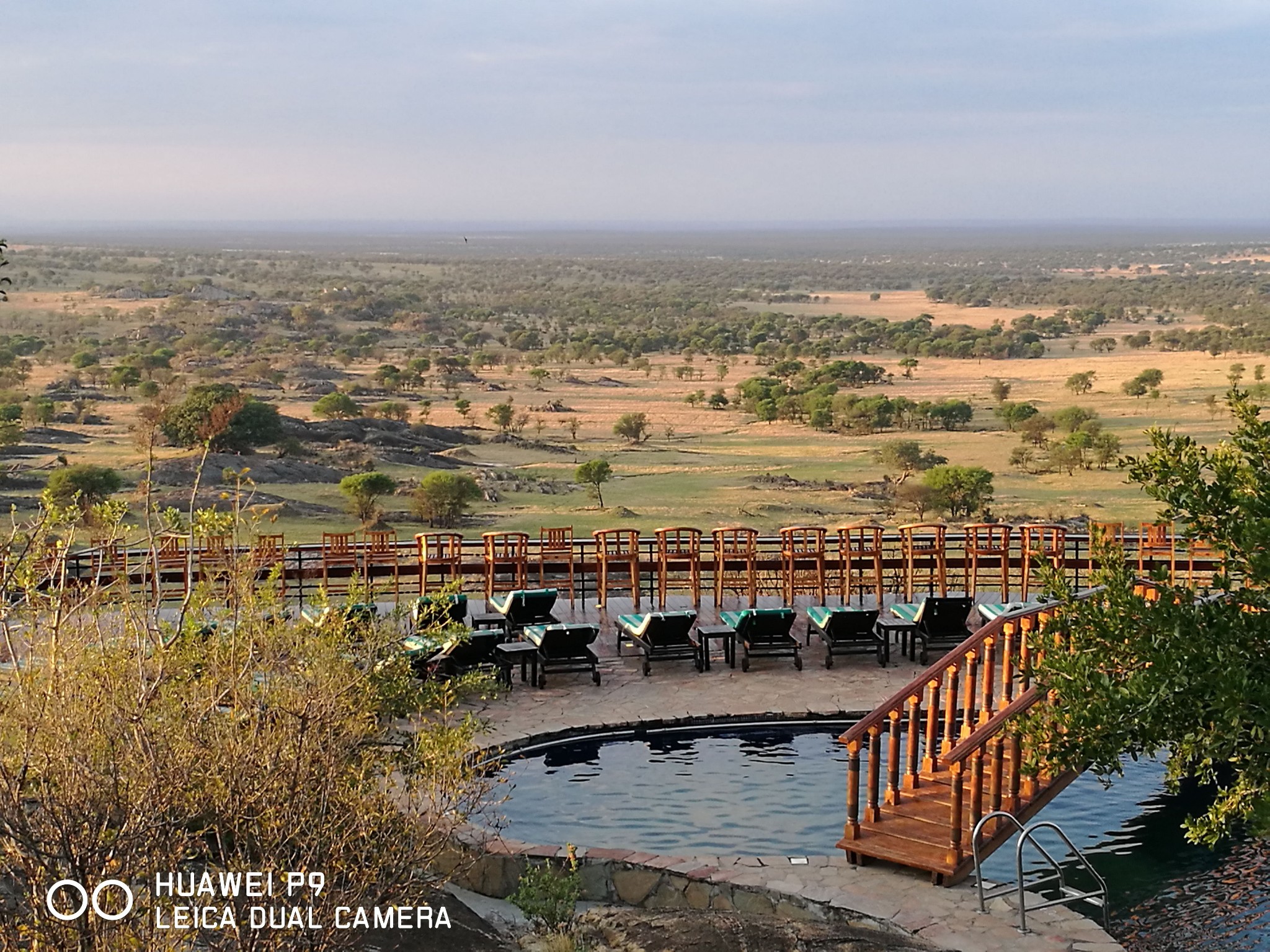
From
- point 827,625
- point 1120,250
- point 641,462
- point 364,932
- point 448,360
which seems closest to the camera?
point 364,932

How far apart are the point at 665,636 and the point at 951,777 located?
4.19 m

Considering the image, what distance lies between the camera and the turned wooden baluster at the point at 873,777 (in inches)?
340

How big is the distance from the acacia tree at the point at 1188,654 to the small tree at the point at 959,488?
Answer: 2006 centimetres

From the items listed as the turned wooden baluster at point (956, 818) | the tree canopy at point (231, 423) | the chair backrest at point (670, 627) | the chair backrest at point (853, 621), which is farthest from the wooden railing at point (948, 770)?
the tree canopy at point (231, 423)

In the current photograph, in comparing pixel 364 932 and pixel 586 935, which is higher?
pixel 364 932

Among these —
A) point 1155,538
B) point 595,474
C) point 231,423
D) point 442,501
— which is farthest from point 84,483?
point 1155,538

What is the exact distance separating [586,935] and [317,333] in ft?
202

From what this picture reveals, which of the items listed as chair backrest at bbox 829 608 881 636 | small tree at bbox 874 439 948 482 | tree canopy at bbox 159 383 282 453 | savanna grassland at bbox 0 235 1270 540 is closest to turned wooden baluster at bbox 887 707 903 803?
savanna grassland at bbox 0 235 1270 540

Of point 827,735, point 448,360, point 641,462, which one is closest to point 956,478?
point 641,462

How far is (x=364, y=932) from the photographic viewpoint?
20.0ft

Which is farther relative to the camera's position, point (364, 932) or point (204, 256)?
point (204, 256)

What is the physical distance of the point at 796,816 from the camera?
9703 millimetres

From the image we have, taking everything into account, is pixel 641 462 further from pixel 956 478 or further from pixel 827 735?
pixel 827 735

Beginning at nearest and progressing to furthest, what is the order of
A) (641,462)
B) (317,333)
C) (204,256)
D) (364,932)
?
A: (364,932)
(641,462)
(317,333)
(204,256)
